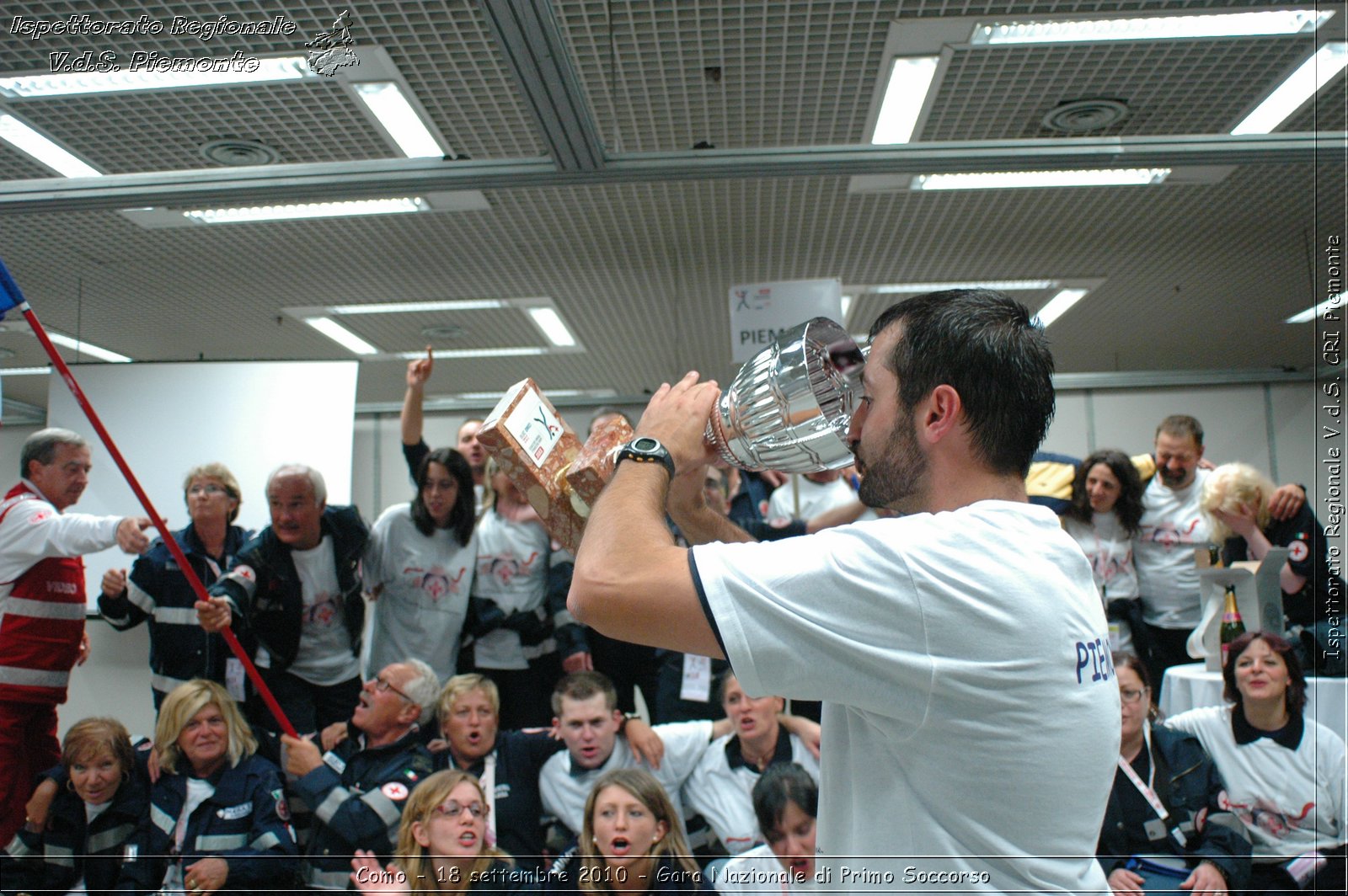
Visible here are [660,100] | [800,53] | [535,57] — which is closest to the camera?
[535,57]

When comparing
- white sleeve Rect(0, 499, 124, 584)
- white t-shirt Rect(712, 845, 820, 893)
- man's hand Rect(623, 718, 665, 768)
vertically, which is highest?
white sleeve Rect(0, 499, 124, 584)

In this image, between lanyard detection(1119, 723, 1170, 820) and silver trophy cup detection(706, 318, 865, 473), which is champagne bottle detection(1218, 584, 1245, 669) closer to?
lanyard detection(1119, 723, 1170, 820)

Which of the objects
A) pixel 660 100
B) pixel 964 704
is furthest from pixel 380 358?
pixel 964 704

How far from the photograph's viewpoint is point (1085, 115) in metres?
3.28

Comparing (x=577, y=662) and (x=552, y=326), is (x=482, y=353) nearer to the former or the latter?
(x=552, y=326)

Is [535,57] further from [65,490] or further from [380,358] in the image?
[380,358]

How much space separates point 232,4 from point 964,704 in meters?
2.32

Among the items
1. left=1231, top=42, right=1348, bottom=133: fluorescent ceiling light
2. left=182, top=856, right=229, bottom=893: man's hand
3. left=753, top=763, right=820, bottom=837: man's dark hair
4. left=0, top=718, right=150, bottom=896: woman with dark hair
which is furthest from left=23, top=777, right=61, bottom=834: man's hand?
left=1231, top=42, right=1348, bottom=133: fluorescent ceiling light

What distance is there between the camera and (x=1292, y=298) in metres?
5.03

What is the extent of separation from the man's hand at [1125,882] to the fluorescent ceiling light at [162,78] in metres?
3.08

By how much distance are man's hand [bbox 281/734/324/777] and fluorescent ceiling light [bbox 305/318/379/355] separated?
Result: 115 inches

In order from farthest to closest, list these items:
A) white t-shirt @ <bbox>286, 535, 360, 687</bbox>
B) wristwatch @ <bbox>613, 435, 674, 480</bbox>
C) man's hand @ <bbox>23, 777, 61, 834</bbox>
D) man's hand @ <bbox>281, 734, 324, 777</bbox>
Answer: white t-shirt @ <bbox>286, 535, 360, 687</bbox> → man's hand @ <bbox>281, 734, 324, 777</bbox> → man's hand @ <bbox>23, 777, 61, 834</bbox> → wristwatch @ <bbox>613, 435, 674, 480</bbox>

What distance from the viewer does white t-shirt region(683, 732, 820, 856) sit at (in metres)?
2.92

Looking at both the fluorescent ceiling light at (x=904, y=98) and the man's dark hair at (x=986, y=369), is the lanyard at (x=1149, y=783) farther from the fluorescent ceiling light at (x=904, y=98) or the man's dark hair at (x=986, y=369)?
the man's dark hair at (x=986, y=369)
